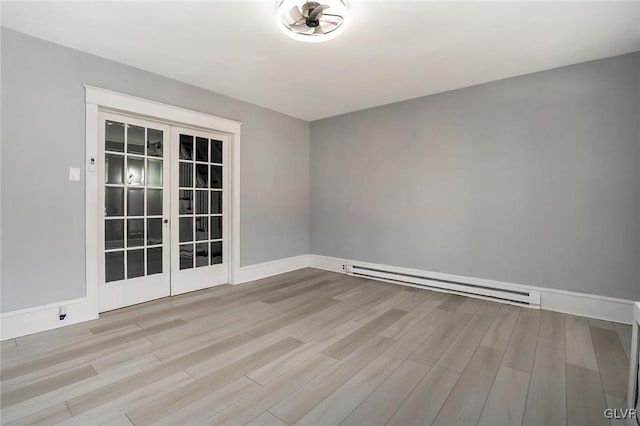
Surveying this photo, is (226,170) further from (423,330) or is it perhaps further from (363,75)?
(423,330)

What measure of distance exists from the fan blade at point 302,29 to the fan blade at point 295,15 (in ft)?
0.16

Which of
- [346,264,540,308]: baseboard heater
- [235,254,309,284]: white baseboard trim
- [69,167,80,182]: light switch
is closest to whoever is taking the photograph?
[69,167,80,182]: light switch

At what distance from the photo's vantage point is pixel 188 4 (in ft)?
7.34

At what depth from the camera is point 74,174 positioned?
290 cm

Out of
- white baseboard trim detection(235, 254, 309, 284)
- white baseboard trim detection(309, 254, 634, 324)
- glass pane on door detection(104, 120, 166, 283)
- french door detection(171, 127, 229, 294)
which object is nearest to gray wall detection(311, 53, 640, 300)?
Result: white baseboard trim detection(309, 254, 634, 324)

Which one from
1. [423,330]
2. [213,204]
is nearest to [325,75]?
[213,204]

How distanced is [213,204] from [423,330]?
10.3 ft

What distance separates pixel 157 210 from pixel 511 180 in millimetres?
4317

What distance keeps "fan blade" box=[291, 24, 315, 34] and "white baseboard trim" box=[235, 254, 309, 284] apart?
319 centimetres

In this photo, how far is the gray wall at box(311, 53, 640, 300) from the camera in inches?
118

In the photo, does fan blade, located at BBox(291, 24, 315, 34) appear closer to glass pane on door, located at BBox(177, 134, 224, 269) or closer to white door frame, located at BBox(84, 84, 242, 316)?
white door frame, located at BBox(84, 84, 242, 316)

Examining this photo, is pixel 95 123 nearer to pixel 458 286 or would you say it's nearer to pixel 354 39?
pixel 354 39

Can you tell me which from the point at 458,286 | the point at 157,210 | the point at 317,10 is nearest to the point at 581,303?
the point at 458,286

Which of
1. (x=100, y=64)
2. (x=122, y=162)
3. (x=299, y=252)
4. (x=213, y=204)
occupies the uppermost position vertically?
(x=100, y=64)
